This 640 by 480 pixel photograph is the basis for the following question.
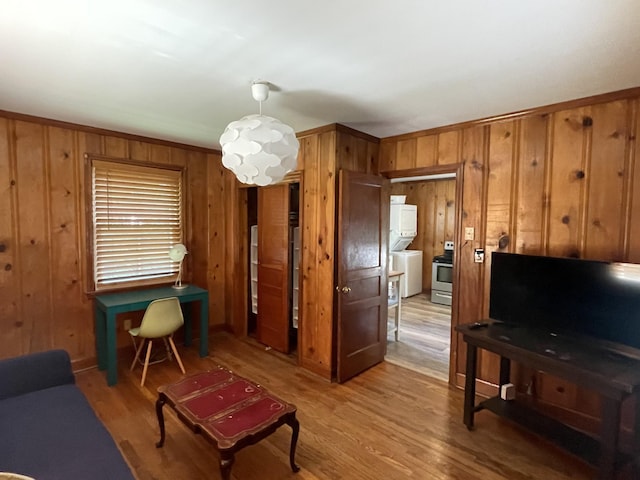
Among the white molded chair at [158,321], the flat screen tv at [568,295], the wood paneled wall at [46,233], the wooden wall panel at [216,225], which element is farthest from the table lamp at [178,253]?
the flat screen tv at [568,295]

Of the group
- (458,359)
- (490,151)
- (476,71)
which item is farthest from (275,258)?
(476,71)

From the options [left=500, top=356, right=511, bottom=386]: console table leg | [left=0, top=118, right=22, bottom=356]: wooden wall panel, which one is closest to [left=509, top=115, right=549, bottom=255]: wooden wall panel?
[left=500, top=356, right=511, bottom=386]: console table leg

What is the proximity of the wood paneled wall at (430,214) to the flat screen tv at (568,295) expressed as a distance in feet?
13.9

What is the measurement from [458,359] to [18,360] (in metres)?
3.42

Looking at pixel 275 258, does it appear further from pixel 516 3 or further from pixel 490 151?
pixel 516 3

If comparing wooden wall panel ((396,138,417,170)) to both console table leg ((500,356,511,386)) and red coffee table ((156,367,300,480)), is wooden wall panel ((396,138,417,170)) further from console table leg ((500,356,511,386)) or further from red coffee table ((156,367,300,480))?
red coffee table ((156,367,300,480))

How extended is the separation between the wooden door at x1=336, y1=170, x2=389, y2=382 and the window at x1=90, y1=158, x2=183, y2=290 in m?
2.14

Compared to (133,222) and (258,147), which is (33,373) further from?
(258,147)

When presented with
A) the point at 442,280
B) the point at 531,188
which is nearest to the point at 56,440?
the point at 531,188

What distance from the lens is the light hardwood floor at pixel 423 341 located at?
3.60 m

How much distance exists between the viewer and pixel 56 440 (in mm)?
1714

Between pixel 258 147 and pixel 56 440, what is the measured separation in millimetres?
1823

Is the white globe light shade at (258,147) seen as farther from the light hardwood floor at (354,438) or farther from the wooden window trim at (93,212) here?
the wooden window trim at (93,212)

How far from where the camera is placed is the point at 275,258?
391 centimetres
